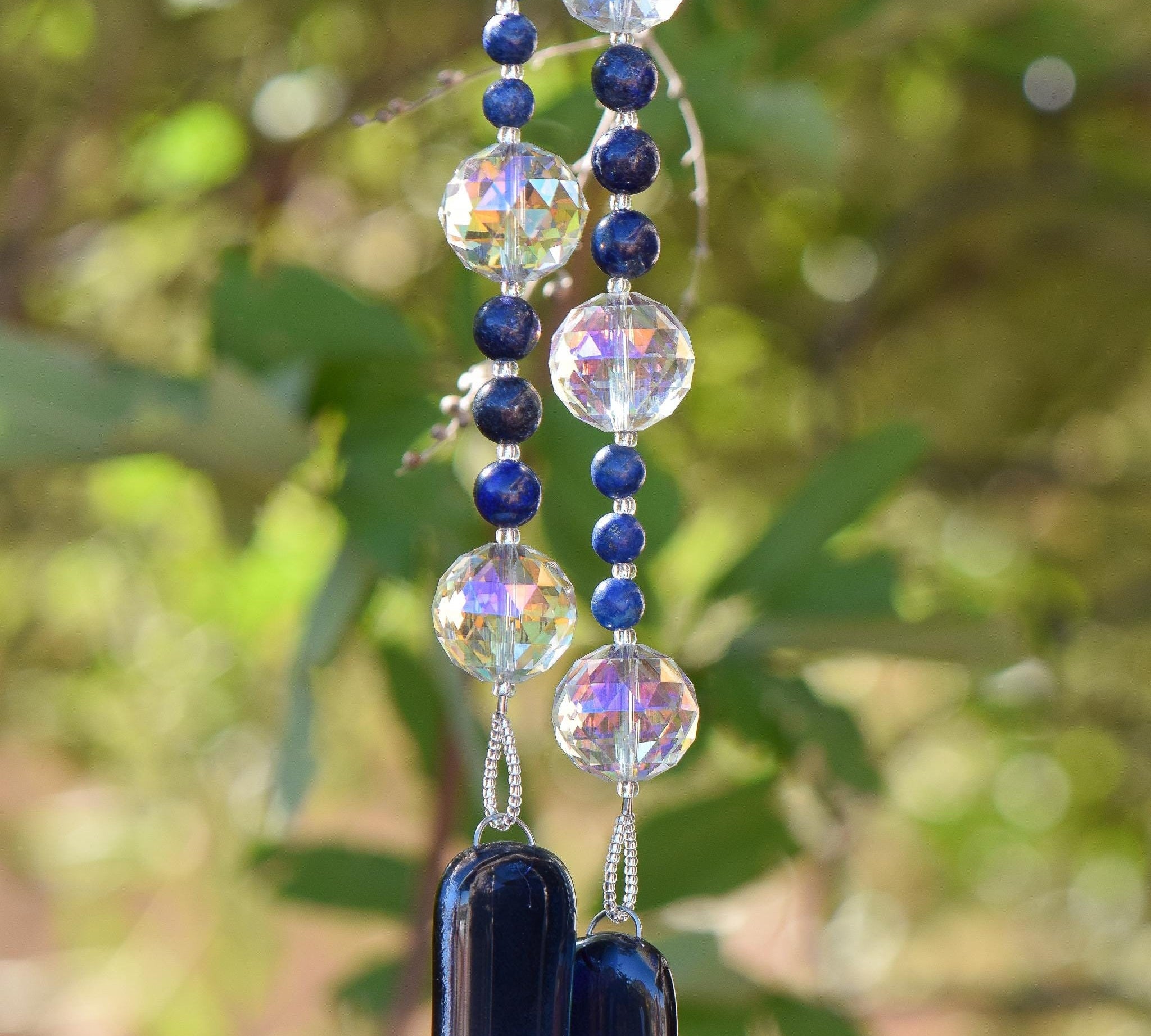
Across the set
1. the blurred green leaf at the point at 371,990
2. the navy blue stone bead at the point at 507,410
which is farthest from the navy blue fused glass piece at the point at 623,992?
the blurred green leaf at the point at 371,990

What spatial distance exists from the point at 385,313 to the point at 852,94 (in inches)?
16.2

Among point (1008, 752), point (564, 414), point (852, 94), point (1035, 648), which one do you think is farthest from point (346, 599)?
point (1008, 752)

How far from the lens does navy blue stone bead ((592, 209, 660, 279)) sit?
11.8 inches

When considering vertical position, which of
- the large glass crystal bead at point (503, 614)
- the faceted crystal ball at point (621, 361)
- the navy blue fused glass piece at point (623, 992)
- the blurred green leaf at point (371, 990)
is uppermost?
the faceted crystal ball at point (621, 361)

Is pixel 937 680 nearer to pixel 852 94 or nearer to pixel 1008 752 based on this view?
pixel 1008 752

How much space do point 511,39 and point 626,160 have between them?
0.04m

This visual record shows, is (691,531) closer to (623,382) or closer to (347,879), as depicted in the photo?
(347,879)

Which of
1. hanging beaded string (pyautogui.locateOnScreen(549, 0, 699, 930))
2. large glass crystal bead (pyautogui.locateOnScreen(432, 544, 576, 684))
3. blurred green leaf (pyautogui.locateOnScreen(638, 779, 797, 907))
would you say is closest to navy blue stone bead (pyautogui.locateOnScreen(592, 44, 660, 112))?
hanging beaded string (pyautogui.locateOnScreen(549, 0, 699, 930))

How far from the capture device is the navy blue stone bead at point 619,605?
0.31 metres

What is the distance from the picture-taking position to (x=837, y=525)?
0.47m

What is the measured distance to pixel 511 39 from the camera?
0.29 m

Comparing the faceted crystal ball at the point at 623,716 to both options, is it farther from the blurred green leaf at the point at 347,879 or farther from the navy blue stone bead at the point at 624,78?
the blurred green leaf at the point at 347,879

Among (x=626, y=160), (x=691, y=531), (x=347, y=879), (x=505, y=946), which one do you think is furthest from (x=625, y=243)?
(x=691, y=531)

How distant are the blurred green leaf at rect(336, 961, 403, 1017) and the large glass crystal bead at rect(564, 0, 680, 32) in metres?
0.34
